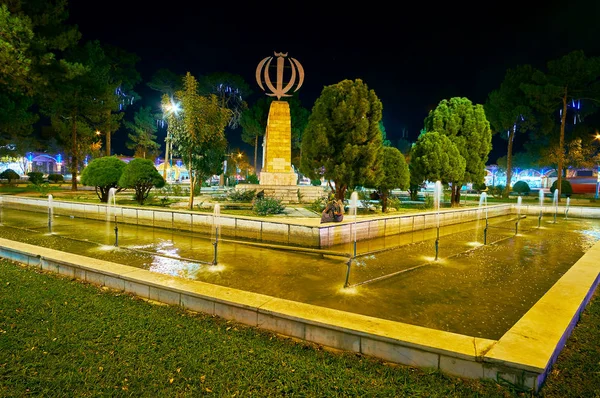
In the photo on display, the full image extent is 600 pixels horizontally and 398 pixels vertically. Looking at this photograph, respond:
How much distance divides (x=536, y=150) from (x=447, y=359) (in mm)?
54750

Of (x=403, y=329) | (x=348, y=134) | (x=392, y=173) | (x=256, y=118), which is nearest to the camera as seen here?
(x=403, y=329)

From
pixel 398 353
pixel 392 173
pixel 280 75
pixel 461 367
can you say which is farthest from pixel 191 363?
pixel 280 75

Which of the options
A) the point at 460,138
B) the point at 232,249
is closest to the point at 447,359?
the point at 232,249

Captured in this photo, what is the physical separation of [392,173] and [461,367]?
38.8 feet

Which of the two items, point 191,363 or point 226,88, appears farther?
point 226,88

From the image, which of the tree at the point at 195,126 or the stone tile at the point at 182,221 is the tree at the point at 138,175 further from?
the stone tile at the point at 182,221

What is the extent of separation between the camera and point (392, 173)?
46.4 feet

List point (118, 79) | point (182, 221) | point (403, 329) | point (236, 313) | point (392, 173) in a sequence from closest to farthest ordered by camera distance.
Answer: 1. point (403, 329)
2. point (236, 313)
3. point (182, 221)
4. point (392, 173)
5. point (118, 79)

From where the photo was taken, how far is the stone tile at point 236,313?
372 centimetres

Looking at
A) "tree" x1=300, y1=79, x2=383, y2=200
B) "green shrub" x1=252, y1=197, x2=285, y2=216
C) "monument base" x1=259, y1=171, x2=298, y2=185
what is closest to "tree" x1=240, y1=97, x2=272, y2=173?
"monument base" x1=259, y1=171, x2=298, y2=185

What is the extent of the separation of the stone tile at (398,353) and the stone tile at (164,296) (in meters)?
2.30

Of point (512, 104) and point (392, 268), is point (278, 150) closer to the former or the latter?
point (392, 268)

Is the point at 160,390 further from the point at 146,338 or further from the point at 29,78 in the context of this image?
the point at 29,78

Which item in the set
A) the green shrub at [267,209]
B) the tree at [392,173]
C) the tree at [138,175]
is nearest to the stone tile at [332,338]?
the green shrub at [267,209]
